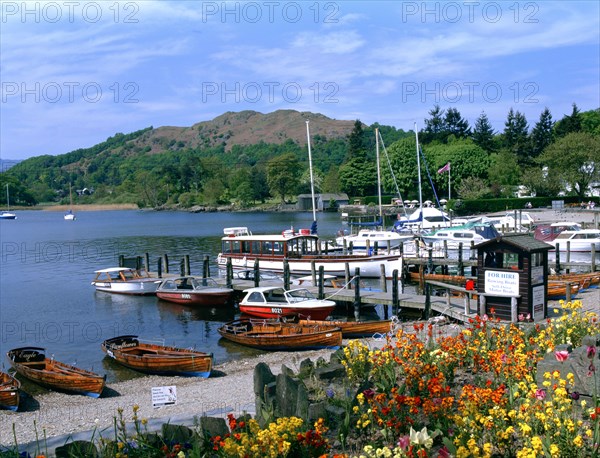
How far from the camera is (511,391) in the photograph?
1031cm

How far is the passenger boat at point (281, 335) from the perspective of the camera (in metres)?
24.5

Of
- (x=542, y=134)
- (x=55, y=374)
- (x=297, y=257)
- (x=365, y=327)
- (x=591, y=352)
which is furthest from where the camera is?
(x=542, y=134)

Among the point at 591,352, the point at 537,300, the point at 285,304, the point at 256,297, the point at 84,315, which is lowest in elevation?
the point at 84,315

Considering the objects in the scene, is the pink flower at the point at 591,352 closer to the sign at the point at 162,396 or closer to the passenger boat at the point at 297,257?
the sign at the point at 162,396

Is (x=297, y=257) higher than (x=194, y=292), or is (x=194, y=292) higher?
(x=297, y=257)

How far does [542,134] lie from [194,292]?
102m

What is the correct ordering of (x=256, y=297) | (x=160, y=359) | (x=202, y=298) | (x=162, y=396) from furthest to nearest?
(x=202, y=298) < (x=256, y=297) < (x=160, y=359) < (x=162, y=396)

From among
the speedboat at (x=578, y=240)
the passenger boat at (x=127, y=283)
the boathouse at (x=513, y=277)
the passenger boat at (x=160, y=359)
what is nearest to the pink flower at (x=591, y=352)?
the boathouse at (x=513, y=277)

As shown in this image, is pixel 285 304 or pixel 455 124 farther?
pixel 455 124

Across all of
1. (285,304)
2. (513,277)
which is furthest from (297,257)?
(513,277)

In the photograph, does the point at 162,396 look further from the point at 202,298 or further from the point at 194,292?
the point at 194,292

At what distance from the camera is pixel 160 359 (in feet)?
75.3

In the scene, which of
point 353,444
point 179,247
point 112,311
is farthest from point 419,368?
point 179,247

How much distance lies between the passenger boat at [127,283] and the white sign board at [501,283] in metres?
26.0
